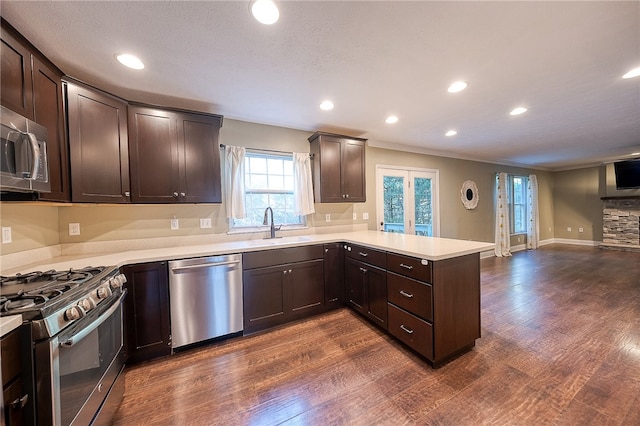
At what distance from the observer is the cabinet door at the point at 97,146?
1.83 metres

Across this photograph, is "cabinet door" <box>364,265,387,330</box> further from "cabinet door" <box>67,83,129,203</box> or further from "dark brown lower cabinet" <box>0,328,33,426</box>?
"cabinet door" <box>67,83,129,203</box>

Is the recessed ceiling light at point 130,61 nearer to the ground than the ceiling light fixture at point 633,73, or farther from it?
farther from it

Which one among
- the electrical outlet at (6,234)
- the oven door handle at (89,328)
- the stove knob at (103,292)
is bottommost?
the oven door handle at (89,328)

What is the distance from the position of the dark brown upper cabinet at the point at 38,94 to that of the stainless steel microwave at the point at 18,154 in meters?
0.27

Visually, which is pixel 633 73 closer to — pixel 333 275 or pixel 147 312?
pixel 333 275

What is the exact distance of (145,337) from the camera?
2.03 metres

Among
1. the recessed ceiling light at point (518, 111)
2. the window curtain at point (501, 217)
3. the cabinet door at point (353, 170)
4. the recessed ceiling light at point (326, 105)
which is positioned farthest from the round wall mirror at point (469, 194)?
the recessed ceiling light at point (326, 105)

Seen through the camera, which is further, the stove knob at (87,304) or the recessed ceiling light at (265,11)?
the recessed ceiling light at (265,11)

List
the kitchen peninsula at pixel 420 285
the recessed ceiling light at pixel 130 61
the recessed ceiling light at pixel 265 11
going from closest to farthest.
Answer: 1. the recessed ceiling light at pixel 265 11
2. the recessed ceiling light at pixel 130 61
3. the kitchen peninsula at pixel 420 285

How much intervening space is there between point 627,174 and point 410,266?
320 inches

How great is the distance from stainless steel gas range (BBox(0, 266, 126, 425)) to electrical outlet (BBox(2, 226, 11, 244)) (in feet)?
1.71

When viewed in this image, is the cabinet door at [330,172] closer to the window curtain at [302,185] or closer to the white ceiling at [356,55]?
the window curtain at [302,185]

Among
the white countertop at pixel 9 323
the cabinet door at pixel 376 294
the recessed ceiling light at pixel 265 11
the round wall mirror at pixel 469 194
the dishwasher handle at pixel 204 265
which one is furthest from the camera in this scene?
the round wall mirror at pixel 469 194

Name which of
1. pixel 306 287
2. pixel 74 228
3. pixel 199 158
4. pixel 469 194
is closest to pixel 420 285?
pixel 306 287
